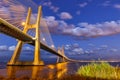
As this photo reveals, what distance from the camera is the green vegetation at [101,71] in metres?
12.8

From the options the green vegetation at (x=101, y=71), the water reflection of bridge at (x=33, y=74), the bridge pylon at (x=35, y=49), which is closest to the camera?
the green vegetation at (x=101, y=71)

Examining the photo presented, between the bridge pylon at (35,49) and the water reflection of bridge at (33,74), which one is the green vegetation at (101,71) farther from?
the bridge pylon at (35,49)

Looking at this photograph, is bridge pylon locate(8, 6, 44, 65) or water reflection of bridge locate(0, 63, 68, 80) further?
bridge pylon locate(8, 6, 44, 65)

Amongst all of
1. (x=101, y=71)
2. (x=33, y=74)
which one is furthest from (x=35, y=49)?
(x=101, y=71)

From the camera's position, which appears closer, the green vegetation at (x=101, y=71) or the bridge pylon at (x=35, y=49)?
the green vegetation at (x=101, y=71)

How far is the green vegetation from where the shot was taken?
1283 cm

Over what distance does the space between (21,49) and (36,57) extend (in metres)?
3.08

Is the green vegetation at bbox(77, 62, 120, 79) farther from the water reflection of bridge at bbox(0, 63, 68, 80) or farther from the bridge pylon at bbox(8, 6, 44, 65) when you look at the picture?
the bridge pylon at bbox(8, 6, 44, 65)

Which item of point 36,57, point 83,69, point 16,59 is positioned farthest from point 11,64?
point 83,69

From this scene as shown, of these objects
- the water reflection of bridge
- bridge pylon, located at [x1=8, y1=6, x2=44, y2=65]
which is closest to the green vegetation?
the water reflection of bridge

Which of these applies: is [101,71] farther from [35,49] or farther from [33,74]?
[35,49]

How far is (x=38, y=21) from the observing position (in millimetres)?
49500

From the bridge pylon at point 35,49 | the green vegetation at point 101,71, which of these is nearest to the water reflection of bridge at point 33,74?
the green vegetation at point 101,71

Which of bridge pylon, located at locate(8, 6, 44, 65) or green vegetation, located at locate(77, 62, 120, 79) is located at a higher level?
bridge pylon, located at locate(8, 6, 44, 65)
